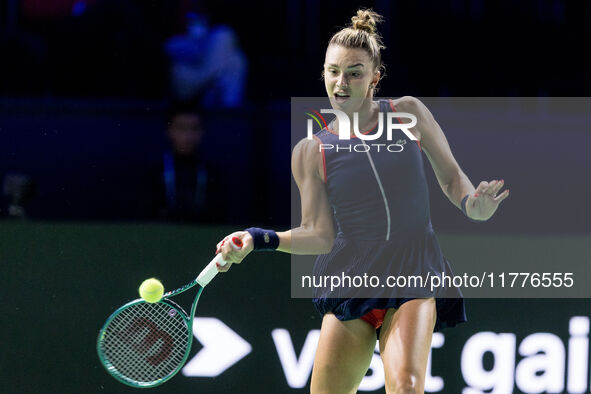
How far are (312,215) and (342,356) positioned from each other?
0.62m

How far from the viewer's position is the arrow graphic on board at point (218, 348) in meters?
5.30

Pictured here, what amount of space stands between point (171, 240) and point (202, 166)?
0.42m

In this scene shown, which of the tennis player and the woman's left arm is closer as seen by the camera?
the tennis player

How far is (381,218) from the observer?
14.0 feet

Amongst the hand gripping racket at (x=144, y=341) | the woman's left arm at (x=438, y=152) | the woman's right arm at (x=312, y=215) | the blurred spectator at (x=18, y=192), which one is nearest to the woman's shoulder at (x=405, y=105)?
the woman's left arm at (x=438, y=152)

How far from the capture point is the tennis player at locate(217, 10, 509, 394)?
162 inches

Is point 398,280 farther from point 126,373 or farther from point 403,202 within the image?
point 126,373

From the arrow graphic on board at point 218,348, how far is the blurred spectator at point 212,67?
4.32ft

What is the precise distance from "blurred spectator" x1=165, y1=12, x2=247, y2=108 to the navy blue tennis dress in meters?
1.69

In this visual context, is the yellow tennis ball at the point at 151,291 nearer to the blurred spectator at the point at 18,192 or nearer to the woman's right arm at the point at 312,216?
the woman's right arm at the point at 312,216

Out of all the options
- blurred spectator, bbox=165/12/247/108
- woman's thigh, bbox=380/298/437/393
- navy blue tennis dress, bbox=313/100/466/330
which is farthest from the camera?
blurred spectator, bbox=165/12/247/108

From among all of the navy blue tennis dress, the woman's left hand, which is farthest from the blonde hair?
the woman's left hand

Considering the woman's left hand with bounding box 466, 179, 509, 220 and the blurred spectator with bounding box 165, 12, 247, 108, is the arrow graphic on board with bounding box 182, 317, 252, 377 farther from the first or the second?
the woman's left hand with bounding box 466, 179, 509, 220

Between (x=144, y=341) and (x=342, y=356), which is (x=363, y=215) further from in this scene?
(x=144, y=341)
